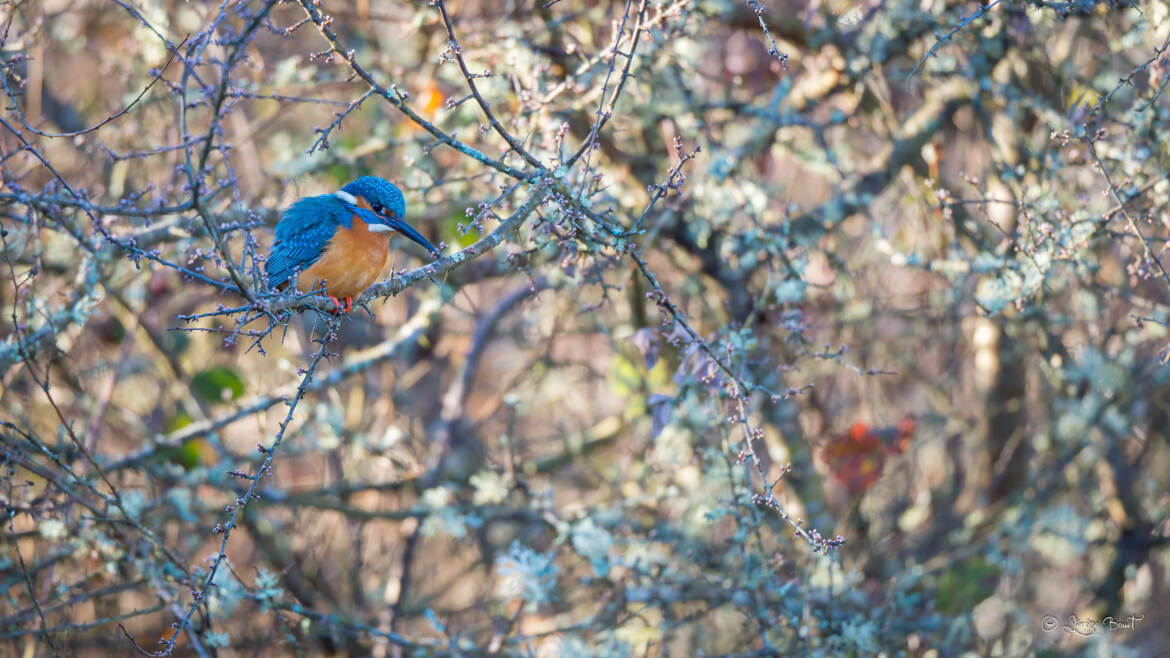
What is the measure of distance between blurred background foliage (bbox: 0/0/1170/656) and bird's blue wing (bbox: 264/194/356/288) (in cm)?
17

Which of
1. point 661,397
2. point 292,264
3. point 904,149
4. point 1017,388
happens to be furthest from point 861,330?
point 292,264

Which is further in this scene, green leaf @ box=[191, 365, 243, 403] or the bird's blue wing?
green leaf @ box=[191, 365, 243, 403]

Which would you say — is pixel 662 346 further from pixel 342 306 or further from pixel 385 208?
pixel 342 306

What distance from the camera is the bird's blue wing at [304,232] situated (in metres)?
3.25

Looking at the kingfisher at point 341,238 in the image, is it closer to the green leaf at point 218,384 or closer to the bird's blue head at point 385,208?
the bird's blue head at point 385,208

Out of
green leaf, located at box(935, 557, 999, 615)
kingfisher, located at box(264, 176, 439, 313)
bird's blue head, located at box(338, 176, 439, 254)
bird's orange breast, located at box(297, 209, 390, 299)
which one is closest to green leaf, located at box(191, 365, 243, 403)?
kingfisher, located at box(264, 176, 439, 313)

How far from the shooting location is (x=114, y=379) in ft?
15.0

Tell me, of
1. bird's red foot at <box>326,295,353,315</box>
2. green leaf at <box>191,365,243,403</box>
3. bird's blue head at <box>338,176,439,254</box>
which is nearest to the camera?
bird's red foot at <box>326,295,353,315</box>

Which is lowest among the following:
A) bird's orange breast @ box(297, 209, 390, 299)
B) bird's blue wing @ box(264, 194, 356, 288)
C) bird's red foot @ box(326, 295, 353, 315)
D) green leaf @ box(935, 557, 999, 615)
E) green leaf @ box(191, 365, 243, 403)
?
green leaf @ box(935, 557, 999, 615)

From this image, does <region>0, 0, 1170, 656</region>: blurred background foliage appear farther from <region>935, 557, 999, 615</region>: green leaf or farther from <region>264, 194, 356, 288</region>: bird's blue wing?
<region>264, 194, 356, 288</region>: bird's blue wing

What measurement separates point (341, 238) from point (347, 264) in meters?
0.11

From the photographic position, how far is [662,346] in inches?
162

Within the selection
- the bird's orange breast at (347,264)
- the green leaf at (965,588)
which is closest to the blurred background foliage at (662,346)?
the green leaf at (965,588)

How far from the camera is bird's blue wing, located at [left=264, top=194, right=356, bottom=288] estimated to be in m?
3.25
